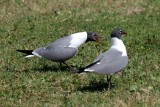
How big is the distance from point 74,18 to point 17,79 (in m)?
6.32

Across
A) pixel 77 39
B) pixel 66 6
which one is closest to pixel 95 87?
pixel 77 39

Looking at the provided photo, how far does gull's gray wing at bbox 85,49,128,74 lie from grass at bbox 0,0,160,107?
1.44 feet

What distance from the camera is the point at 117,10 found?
16.8 meters

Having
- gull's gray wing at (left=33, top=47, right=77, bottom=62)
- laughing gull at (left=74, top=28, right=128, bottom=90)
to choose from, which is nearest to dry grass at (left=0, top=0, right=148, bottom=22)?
gull's gray wing at (left=33, top=47, right=77, bottom=62)

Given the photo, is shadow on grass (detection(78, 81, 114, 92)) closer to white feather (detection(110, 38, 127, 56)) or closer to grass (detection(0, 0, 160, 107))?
grass (detection(0, 0, 160, 107))

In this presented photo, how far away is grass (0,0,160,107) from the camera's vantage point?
884cm

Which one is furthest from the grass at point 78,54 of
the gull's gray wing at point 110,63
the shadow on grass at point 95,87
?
the gull's gray wing at point 110,63

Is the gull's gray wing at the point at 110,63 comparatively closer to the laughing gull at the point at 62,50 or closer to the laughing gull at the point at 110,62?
the laughing gull at the point at 110,62

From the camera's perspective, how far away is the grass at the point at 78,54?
348 inches

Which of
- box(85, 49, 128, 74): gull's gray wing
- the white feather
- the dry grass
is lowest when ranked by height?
box(85, 49, 128, 74): gull's gray wing

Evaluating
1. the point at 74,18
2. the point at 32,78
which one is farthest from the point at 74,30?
the point at 32,78

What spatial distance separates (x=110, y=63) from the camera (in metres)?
8.80

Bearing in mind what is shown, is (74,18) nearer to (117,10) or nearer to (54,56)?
(117,10)

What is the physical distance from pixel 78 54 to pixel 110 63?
10.5 ft
